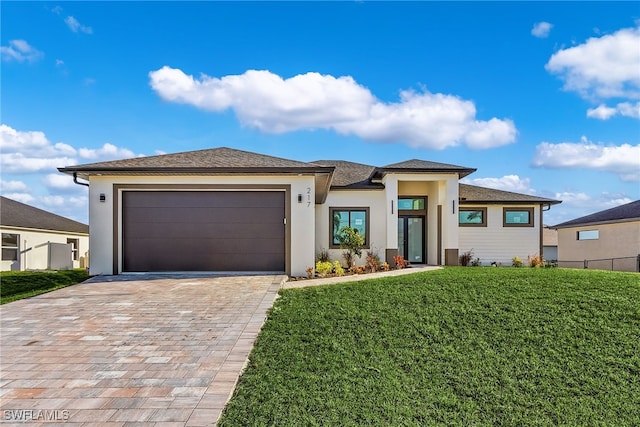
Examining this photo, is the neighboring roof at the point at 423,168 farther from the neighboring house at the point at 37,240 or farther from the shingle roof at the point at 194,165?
the neighboring house at the point at 37,240

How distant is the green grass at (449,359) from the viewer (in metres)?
4.22

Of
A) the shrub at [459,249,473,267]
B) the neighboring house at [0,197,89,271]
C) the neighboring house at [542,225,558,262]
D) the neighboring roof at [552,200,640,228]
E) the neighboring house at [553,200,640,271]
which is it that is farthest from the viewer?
the neighboring house at [542,225,558,262]

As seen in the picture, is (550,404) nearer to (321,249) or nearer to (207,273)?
(207,273)

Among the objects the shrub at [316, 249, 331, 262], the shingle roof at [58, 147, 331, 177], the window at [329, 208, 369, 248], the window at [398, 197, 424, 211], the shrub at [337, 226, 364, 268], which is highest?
the shingle roof at [58, 147, 331, 177]

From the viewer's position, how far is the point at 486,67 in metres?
13.9

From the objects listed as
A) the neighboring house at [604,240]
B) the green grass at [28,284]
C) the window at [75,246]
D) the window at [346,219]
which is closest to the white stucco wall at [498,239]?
the window at [346,219]

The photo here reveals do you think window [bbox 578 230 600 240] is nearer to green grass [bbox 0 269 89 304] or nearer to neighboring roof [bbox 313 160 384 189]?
neighboring roof [bbox 313 160 384 189]

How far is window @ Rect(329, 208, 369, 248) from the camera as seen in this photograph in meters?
15.5

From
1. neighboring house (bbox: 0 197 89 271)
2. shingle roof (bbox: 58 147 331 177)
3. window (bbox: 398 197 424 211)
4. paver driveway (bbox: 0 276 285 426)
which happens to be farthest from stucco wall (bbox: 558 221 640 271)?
neighboring house (bbox: 0 197 89 271)

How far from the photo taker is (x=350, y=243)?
557 inches

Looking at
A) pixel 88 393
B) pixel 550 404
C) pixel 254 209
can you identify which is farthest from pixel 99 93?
pixel 550 404

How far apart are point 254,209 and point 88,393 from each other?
805 cm

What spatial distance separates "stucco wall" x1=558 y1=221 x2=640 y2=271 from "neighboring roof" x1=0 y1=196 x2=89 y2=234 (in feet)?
95.2

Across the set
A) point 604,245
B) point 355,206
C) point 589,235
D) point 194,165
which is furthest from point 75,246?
point 604,245
